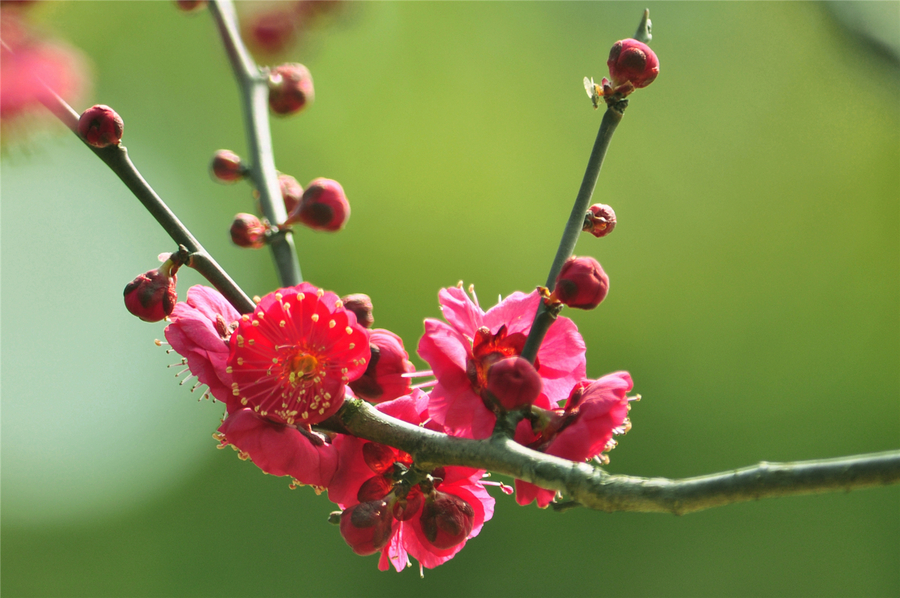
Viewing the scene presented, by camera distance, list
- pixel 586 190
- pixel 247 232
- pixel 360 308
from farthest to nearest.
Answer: pixel 247 232 → pixel 360 308 → pixel 586 190

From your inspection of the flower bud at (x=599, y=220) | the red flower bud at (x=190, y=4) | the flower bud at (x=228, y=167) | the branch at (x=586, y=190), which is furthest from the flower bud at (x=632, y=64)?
the red flower bud at (x=190, y=4)

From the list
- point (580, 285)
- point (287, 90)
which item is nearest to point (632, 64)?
point (580, 285)

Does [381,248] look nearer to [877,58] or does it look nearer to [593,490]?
[877,58]

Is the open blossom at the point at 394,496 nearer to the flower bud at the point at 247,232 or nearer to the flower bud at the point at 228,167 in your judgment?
the flower bud at the point at 247,232

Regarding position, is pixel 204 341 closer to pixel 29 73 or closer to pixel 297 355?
pixel 297 355

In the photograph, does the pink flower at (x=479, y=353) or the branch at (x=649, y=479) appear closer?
the branch at (x=649, y=479)

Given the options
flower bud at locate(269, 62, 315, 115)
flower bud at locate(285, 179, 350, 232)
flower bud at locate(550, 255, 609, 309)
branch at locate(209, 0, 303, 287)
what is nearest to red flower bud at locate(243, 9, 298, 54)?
branch at locate(209, 0, 303, 287)

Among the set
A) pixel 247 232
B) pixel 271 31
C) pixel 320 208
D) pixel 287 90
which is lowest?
pixel 247 232
